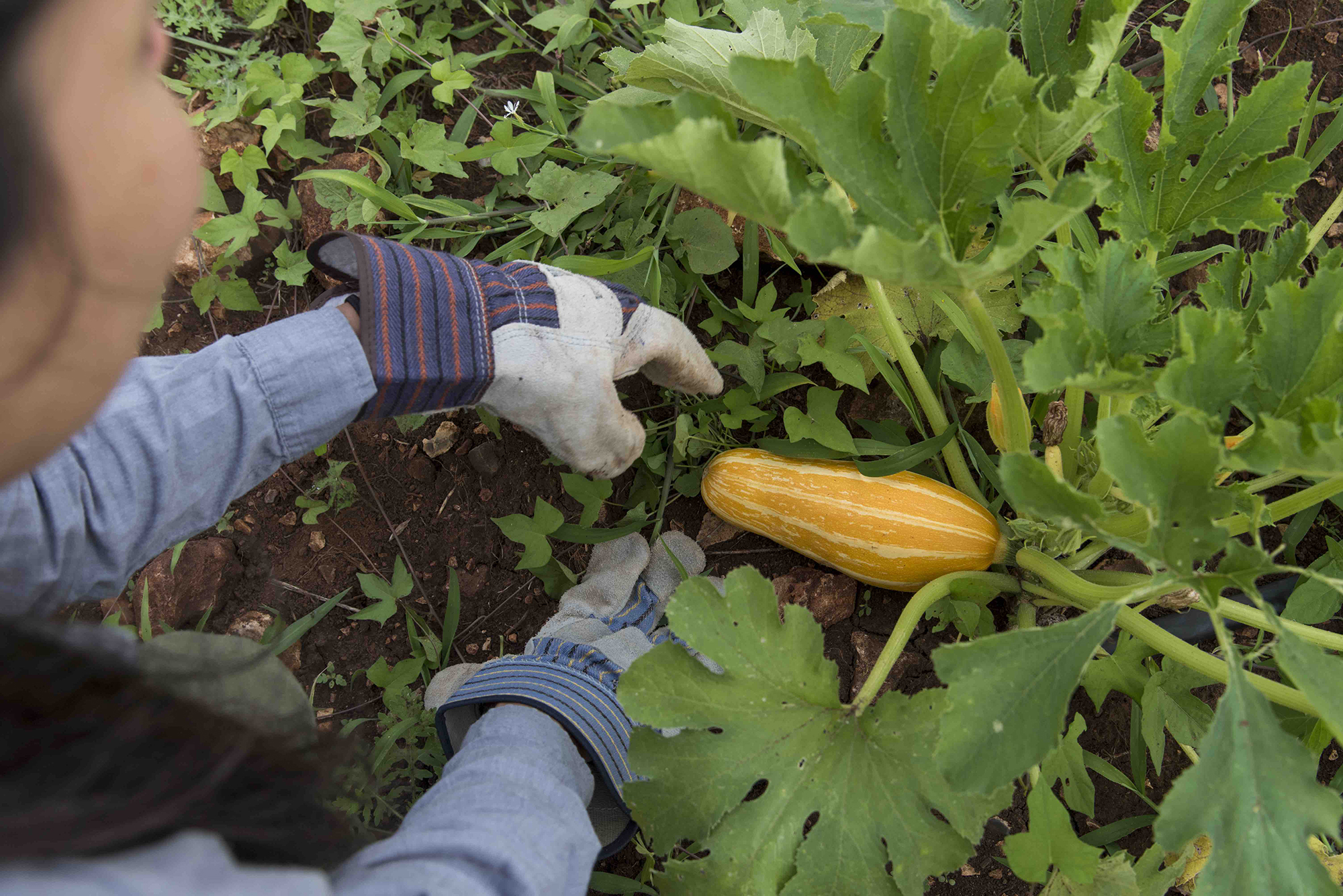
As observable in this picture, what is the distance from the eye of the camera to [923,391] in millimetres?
1793

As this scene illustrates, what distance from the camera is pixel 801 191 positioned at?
41.6 inches

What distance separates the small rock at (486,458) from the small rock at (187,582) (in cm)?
62

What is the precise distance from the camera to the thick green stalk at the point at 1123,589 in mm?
1251

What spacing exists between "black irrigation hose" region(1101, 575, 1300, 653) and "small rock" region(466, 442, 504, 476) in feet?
4.72

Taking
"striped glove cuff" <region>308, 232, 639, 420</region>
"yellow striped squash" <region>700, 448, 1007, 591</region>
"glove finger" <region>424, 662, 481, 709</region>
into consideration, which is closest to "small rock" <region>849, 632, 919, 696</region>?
"yellow striped squash" <region>700, 448, 1007, 591</region>

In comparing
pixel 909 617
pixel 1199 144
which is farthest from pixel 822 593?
pixel 1199 144

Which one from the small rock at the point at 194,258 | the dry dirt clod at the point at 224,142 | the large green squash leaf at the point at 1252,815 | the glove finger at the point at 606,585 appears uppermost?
the dry dirt clod at the point at 224,142

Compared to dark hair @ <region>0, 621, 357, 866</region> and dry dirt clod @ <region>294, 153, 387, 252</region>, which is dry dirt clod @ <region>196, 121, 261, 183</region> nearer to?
dry dirt clod @ <region>294, 153, 387, 252</region>

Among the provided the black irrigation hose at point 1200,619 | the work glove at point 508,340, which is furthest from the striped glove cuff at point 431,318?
the black irrigation hose at point 1200,619

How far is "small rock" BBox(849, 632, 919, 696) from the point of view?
76.7 inches

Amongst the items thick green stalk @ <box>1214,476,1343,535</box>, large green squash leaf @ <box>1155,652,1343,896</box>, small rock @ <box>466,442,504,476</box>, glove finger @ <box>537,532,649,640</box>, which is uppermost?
thick green stalk @ <box>1214,476,1343,535</box>

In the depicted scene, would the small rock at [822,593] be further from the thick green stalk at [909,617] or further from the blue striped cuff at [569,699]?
the blue striped cuff at [569,699]

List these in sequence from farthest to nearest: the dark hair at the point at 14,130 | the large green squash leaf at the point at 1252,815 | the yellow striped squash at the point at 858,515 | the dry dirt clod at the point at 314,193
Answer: the dry dirt clod at the point at 314,193 → the yellow striped squash at the point at 858,515 → the large green squash leaf at the point at 1252,815 → the dark hair at the point at 14,130

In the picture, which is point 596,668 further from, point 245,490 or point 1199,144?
point 1199,144
